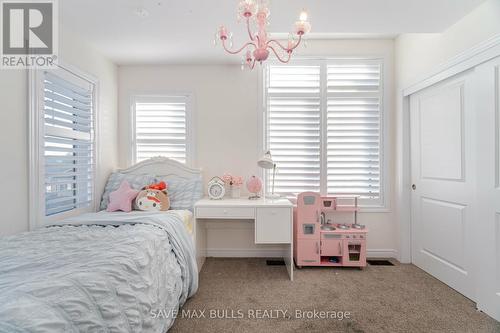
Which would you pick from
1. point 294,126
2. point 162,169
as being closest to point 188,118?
point 162,169

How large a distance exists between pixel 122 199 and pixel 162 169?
60 centimetres

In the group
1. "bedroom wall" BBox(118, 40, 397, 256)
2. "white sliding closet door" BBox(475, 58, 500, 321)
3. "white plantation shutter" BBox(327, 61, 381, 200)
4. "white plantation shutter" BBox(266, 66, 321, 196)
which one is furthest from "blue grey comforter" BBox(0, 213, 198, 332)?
"white sliding closet door" BBox(475, 58, 500, 321)

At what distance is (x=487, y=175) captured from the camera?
1.87 meters

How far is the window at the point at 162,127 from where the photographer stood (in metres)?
3.12

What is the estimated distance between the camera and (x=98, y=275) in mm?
1142

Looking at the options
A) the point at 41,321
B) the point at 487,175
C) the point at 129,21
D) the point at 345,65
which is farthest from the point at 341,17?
the point at 41,321

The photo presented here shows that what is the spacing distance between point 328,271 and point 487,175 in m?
1.59

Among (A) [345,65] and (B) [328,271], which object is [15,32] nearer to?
(A) [345,65]

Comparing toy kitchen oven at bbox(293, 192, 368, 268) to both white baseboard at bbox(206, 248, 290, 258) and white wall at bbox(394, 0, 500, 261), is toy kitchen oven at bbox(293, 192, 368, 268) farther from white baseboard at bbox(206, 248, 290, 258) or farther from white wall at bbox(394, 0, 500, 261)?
white wall at bbox(394, 0, 500, 261)

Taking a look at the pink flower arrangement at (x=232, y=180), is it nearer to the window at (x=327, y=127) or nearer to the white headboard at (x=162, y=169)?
the white headboard at (x=162, y=169)

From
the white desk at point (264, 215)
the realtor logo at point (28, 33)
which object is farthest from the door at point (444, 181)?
the realtor logo at point (28, 33)

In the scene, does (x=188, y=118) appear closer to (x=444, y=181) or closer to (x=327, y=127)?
(x=327, y=127)

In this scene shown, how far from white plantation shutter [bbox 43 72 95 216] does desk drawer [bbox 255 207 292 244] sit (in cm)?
176

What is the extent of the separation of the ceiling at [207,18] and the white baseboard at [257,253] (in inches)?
91.4
